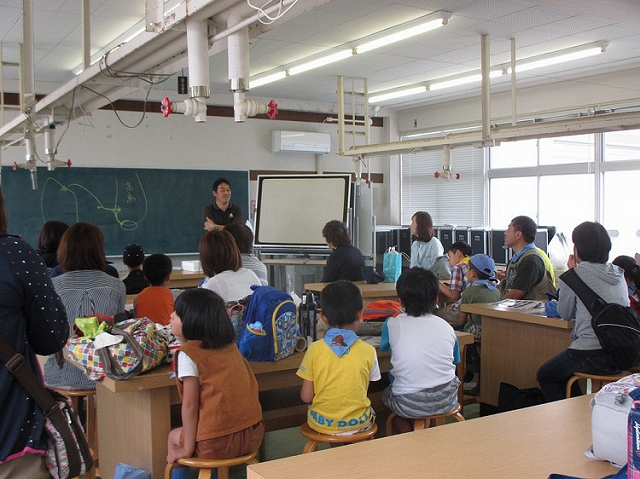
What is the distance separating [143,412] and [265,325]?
66 cm

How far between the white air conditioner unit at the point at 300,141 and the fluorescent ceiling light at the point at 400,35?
10.6ft

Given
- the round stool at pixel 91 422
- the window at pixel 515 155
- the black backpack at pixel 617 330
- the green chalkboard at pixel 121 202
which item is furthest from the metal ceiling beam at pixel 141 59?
the window at pixel 515 155

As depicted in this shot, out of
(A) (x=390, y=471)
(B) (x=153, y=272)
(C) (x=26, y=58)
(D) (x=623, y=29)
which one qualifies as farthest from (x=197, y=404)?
(D) (x=623, y=29)

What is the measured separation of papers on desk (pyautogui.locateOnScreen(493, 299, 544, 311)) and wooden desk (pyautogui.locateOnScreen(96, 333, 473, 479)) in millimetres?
1435

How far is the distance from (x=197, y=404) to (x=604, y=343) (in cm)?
224

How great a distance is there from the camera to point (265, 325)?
281 cm

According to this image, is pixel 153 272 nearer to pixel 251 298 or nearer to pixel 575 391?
pixel 251 298

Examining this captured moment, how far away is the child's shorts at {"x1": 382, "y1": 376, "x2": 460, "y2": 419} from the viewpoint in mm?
Answer: 2850

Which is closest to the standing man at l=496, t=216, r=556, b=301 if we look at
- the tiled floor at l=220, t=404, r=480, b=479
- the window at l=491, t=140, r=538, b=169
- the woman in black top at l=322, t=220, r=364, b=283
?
the tiled floor at l=220, t=404, r=480, b=479

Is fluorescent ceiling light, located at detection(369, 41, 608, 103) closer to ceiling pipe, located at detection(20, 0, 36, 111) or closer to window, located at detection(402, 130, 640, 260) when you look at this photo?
window, located at detection(402, 130, 640, 260)

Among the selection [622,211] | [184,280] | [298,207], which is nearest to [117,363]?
[184,280]

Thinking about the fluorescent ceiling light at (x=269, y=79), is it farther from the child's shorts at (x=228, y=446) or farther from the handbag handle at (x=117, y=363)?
the child's shorts at (x=228, y=446)

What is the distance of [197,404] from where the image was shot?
235cm

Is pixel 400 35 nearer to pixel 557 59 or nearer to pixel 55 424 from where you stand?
pixel 557 59
